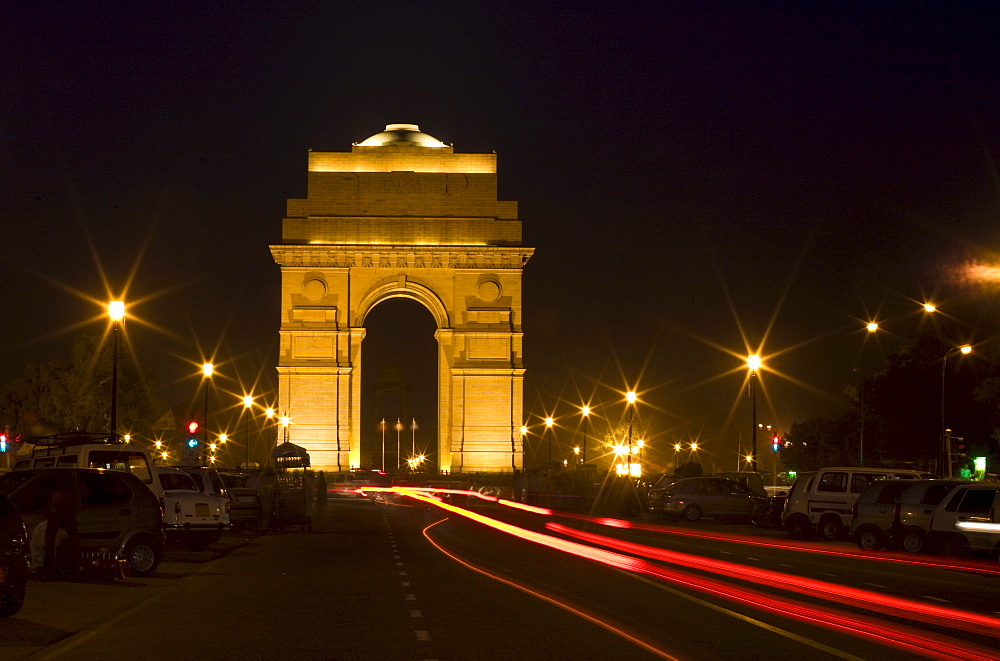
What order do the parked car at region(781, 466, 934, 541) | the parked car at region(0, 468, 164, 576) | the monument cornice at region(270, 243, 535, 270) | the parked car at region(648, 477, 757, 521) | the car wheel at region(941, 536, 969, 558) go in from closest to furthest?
the parked car at region(0, 468, 164, 576)
the car wheel at region(941, 536, 969, 558)
the parked car at region(781, 466, 934, 541)
the parked car at region(648, 477, 757, 521)
the monument cornice at region(270, 243, 535, 270)

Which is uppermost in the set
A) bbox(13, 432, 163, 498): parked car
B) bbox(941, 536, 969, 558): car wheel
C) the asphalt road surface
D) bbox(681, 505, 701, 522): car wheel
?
bbox(13, 432, 163, 498): parked car

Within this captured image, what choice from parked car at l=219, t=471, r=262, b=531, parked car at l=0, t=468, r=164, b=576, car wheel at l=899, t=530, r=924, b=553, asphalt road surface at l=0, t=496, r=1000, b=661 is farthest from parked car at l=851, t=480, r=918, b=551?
parked car at l=0, t=468, r=164, b=576

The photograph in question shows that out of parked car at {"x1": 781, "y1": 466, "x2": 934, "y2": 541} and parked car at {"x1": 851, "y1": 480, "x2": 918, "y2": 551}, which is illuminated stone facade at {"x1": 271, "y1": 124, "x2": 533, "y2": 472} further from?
parked car at {"x1": 851, "y1": 480, "x2": 918, "y2": 551}

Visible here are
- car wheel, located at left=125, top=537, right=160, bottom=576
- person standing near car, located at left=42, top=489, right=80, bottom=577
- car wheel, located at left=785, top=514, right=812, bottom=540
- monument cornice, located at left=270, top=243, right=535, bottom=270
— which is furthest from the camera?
monument cornice, located at left=270, top=243, right=535, bottom=270

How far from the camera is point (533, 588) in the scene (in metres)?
18.6

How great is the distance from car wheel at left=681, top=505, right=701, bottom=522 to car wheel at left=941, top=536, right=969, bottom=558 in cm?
1607

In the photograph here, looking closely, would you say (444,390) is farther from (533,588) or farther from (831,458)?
(533,588)

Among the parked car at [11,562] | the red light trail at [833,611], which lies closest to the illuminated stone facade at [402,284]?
the red light trail at [833,611]

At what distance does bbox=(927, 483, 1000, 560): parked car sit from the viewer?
25609mm

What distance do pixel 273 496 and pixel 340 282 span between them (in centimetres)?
4521

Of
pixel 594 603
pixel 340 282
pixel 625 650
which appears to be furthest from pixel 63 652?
pixel 340 282

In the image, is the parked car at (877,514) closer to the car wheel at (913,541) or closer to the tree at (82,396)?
the car wheel at (913,541)

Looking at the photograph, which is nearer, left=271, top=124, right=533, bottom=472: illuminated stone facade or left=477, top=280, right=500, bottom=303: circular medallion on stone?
left=271, top=124, right=533, bottom=472: illuminated stone facade

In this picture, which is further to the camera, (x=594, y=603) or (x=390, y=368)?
(x=390, y=368)
